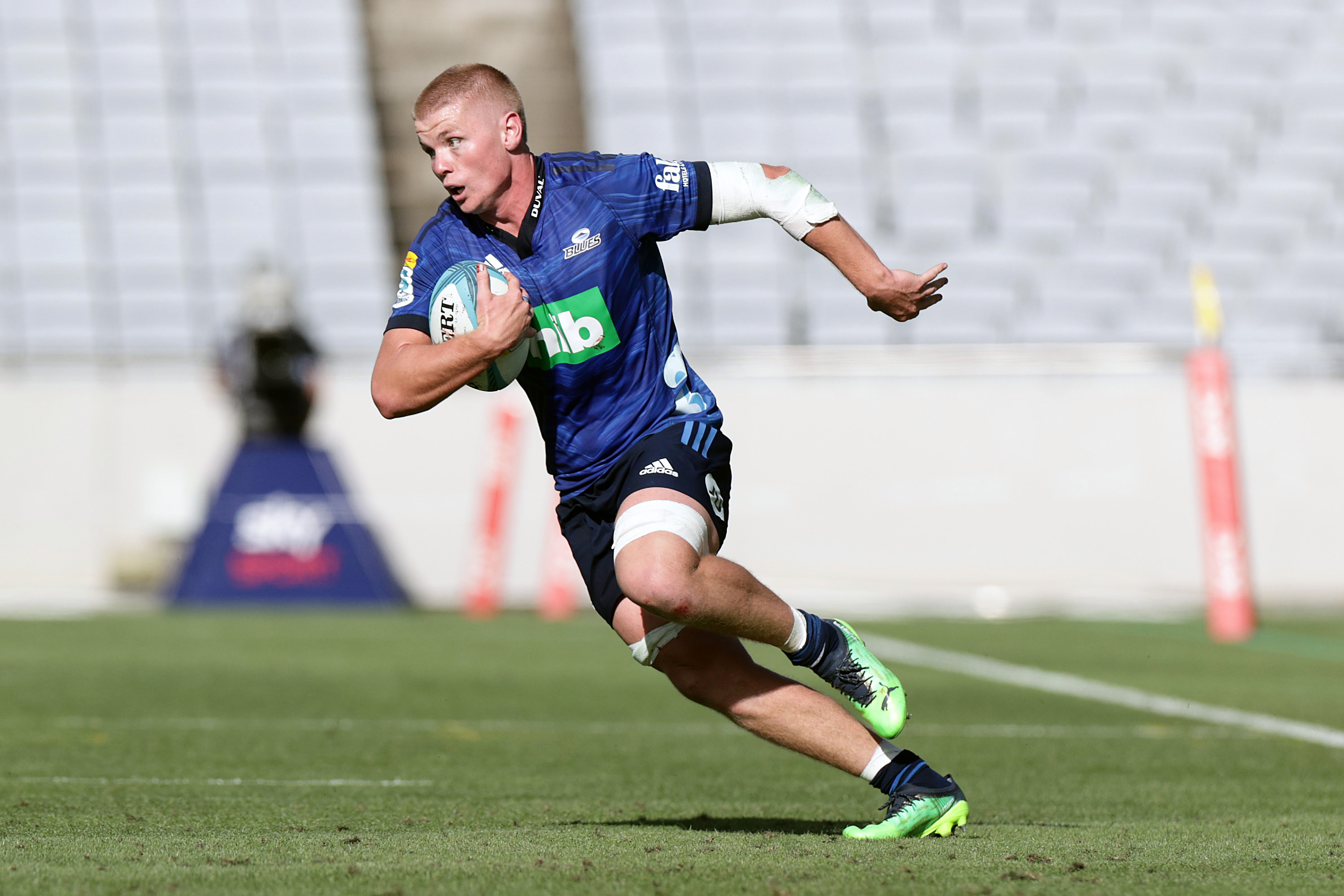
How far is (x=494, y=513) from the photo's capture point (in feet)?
46.0

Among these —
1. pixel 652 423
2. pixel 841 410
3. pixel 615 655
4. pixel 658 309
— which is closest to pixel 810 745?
pixel 652 423

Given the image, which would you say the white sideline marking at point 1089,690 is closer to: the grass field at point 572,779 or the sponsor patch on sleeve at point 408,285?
the grass field at point 572,779

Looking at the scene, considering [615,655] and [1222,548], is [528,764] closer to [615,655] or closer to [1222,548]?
[615,655]

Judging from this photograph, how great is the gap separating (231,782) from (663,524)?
1956mm

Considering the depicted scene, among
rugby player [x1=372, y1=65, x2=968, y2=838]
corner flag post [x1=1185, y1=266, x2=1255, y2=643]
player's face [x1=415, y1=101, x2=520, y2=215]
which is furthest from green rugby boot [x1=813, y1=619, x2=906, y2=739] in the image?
corner flag post [x1=1185, y1=266, x2=1255, y2=643]

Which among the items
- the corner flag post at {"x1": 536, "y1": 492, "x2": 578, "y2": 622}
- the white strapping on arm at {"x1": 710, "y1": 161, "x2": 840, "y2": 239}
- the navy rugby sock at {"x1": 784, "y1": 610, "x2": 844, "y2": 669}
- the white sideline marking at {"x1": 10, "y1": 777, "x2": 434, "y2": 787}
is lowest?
the corner flag post at {"x1": 536, "y1": 492, "x2": 578, "y2": 622}

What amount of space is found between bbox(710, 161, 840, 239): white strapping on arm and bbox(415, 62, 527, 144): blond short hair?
1.80 ft

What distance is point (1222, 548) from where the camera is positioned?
11555mm

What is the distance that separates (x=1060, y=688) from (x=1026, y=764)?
2736mm

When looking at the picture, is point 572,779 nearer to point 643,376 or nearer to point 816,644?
point 816,644

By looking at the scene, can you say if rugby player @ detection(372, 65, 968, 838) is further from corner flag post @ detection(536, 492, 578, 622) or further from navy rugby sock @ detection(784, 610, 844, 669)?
corner flag post @ detection(536, 492, 578, 622)

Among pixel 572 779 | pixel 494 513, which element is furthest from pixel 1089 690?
pixel 494 513

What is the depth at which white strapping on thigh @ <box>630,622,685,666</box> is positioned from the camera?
14.6 feet

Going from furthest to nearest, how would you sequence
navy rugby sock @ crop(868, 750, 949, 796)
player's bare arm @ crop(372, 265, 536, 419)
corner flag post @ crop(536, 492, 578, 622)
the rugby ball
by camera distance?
1. corner flag post @ crop(536, 492, 578, 622)
2. navy rugby sock @ crop(868, 750, 949, 796)
3. the rugby ball
4. player's bare arm @ crop(372, 265, 536, 419)
